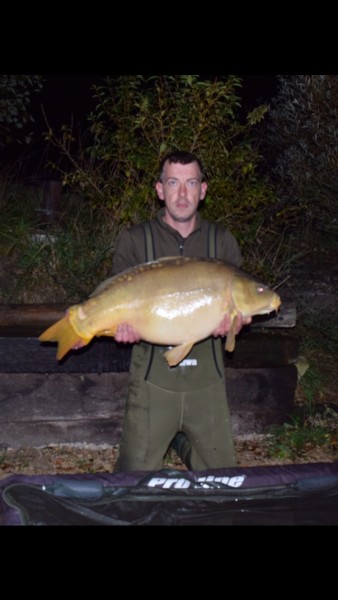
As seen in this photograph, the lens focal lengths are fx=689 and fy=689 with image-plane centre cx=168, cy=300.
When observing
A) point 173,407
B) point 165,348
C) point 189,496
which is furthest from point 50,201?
point 189,496

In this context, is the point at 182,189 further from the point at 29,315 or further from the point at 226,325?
the point at 29,315

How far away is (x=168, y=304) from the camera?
340cm

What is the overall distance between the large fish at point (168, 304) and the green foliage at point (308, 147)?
3.17 m

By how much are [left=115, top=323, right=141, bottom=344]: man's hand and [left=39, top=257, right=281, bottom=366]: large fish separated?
0.02 metres

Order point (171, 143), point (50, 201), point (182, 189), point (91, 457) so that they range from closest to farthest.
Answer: point (182, 189), point (91, 457), point (171, 143), point (50, 201)

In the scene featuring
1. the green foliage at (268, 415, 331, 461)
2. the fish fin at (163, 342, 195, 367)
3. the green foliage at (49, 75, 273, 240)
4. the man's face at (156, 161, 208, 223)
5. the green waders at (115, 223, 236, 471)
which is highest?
the green foliage at (49, 75, 273, 240)

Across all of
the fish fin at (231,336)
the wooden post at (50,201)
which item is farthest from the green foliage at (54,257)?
the fish fin at (231,336)

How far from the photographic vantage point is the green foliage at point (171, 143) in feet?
18.3

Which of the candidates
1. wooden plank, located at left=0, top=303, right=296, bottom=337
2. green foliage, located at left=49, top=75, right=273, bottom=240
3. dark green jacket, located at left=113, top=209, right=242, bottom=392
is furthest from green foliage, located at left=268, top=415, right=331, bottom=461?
wooden plank, located at left=0, top=303, right=296, bottom=337

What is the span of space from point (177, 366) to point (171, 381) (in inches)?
3.5

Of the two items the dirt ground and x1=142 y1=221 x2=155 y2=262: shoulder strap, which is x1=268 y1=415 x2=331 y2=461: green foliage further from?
x1=142 y1=221 x2=155 y2=262: shoulder strap

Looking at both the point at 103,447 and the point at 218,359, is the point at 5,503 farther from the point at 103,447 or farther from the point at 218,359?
the point at 103,447

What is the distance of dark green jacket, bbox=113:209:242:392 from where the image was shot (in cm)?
373

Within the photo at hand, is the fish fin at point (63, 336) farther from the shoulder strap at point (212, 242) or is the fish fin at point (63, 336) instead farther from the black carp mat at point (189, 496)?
the shoulder strap at point (212, 242)
